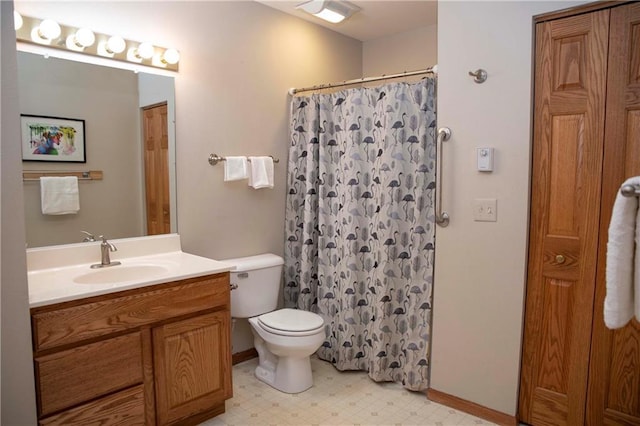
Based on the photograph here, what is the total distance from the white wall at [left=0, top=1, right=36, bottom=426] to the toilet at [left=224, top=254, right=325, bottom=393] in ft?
3.85

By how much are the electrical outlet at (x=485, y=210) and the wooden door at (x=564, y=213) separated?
0.58ft

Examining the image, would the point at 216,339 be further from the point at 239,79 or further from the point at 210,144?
the point at 239,79

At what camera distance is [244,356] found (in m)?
2.90

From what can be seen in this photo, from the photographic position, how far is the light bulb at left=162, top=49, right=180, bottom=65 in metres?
2.36

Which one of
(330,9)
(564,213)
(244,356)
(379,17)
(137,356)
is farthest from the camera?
(379,17)

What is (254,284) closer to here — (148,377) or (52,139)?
(148,377)

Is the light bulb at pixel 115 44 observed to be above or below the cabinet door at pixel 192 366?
above

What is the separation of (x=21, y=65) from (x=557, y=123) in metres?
2.47

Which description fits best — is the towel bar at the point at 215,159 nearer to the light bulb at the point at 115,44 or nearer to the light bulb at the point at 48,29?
the light bulb at the point at 115,44

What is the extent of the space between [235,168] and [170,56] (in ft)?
2.39

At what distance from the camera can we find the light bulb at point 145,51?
2.25 metres

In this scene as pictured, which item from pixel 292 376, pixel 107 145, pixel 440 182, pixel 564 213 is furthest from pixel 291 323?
pixel 564 213

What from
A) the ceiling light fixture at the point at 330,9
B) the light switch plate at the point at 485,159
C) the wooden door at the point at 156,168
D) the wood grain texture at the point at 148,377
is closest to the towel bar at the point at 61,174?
the wooden door at the point at 156,168

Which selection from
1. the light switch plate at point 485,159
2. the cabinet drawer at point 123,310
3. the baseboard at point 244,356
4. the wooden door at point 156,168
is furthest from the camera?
the baseboard at point 244,356
